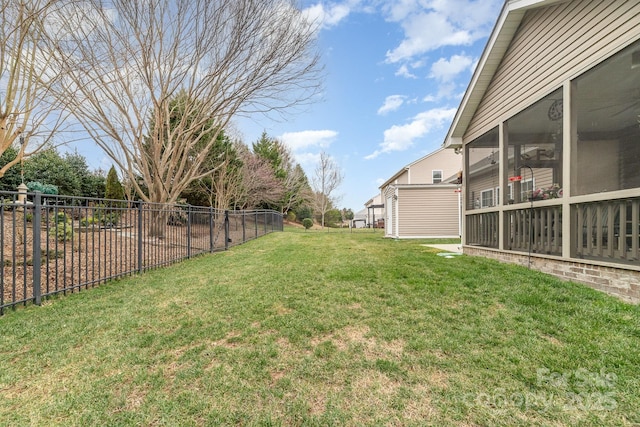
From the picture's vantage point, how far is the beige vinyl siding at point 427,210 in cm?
1411

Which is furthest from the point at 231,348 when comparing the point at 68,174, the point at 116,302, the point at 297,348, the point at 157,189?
the point at 68,174

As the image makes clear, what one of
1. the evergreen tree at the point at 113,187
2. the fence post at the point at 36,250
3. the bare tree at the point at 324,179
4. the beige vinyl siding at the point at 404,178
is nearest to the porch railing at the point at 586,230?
the fence post at the point at 36,250

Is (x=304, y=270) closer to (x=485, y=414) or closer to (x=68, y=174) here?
(x=485, y=414)

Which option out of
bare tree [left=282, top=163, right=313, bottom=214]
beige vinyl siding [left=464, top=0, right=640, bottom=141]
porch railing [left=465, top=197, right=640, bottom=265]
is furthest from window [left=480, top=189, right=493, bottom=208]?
bare tree [left=282, top=163, right=313, bottom=214]

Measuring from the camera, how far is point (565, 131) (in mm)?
4309

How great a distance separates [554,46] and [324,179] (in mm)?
27264

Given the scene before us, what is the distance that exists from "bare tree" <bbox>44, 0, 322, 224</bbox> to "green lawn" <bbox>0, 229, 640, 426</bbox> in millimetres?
5751

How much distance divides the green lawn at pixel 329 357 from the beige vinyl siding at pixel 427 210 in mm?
10059

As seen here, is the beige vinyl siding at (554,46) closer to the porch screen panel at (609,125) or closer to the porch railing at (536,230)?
the porch screen panel at (609,125)

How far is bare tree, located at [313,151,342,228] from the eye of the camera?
104 ft

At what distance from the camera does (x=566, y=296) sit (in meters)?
3.48

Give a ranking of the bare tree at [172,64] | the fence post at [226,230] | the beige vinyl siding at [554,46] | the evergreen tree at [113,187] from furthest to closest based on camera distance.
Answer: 1. the evergreen tree at [113,187]
2. the fence post at [226,230]
3. the bare tree at [172,64]
4. the beige vinyl siding at [554,46]

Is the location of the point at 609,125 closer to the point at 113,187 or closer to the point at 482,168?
the point at 482,168

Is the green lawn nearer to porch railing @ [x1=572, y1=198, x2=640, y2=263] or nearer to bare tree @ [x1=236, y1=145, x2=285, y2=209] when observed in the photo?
porch railing @ [x1=572, y1=198, x2=640, y2=263]
